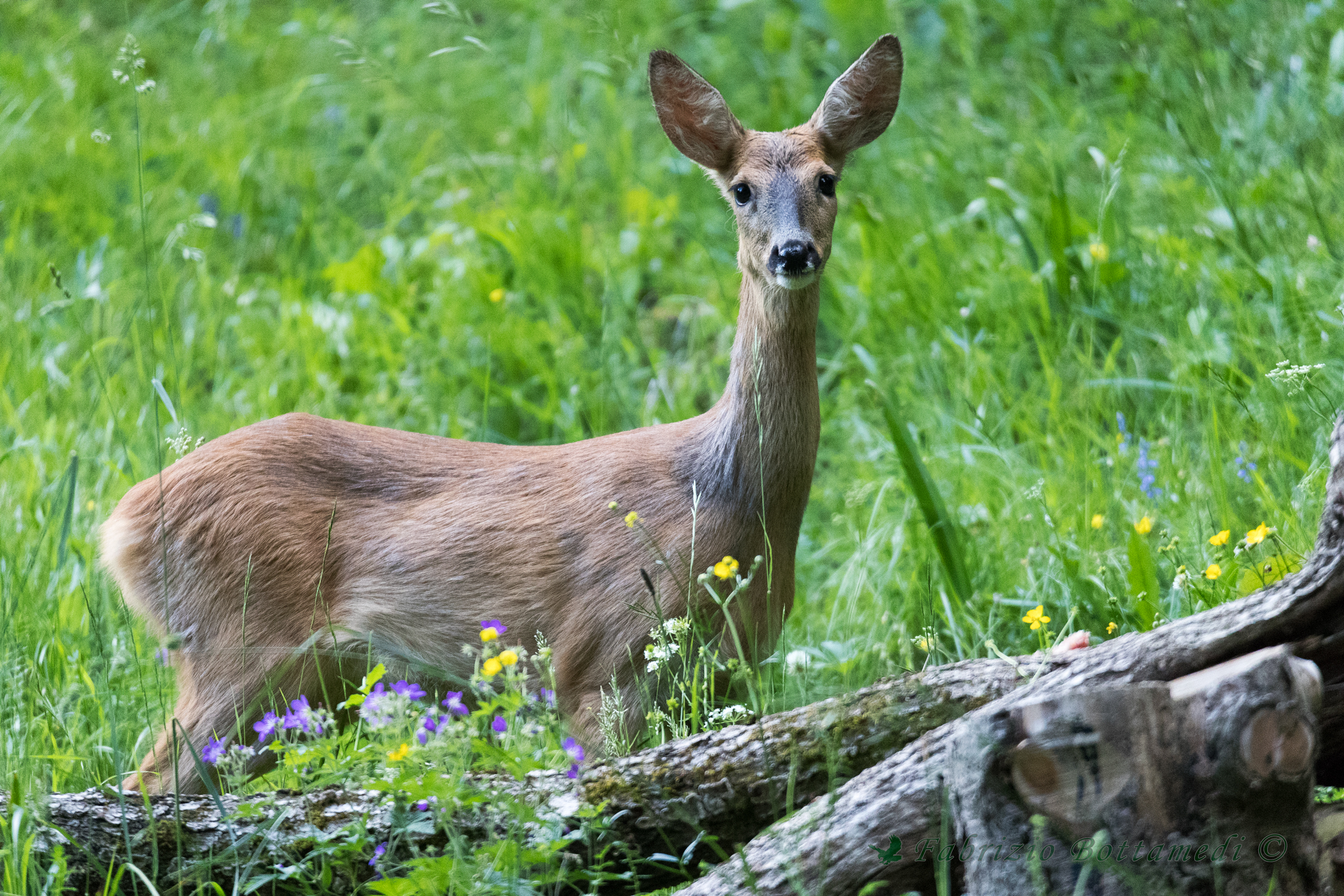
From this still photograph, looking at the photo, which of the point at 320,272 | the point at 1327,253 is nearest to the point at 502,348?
the point at 320,272

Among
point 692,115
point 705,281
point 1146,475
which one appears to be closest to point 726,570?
point 692,115

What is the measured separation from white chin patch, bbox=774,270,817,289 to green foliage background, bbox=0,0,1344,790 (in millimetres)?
733

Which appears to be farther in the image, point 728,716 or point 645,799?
point 728,716

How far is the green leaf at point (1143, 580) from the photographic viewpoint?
10.6 ft

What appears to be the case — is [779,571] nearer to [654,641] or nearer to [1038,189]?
[654,641]

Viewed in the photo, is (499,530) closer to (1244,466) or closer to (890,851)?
(890,851)

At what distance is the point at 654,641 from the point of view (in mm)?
3268

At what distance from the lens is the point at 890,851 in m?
2.06


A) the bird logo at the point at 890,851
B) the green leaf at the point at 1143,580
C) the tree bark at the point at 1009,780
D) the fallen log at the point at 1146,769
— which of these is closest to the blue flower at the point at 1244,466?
the green leaf at the point at 1143,580

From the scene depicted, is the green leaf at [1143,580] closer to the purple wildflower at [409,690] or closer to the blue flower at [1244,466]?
the blue flower at [1244,466]

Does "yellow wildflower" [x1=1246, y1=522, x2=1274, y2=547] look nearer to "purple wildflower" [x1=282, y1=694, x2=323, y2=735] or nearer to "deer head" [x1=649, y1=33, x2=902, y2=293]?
"deer head" [x1=649, y1=33, x2=902, y2=293]

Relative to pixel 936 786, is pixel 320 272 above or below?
above

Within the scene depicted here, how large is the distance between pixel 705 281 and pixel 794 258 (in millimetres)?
2861

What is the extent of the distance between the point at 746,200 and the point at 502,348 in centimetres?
219
